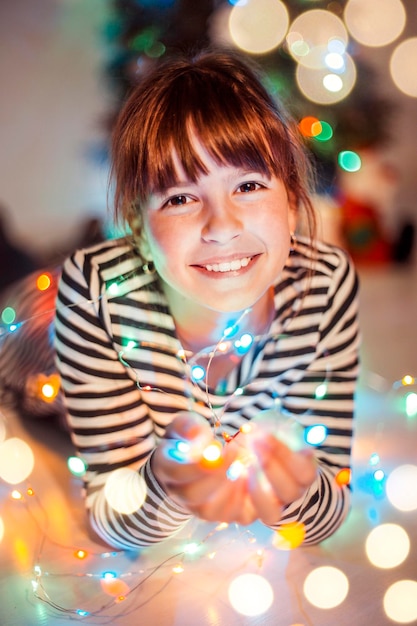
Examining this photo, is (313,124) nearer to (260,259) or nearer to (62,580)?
(260,259)

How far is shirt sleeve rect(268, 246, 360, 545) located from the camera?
0.80 meters

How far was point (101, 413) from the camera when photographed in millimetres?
841

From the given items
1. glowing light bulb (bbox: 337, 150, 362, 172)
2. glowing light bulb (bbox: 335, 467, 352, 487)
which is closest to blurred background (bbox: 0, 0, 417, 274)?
glowing light bulb (bbox: 337, 150, 362, 172)

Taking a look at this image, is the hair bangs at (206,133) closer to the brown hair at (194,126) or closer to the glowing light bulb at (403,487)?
the brown hair at (194,126)

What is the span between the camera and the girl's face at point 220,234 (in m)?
0.74

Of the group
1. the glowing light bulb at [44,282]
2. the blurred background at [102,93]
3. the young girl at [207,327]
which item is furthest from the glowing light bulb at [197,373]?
the blurred background at [102,93]

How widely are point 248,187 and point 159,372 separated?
263mm

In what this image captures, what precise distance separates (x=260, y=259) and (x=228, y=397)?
0.20 meters

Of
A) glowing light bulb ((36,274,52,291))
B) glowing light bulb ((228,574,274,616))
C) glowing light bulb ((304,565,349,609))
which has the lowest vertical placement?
glowing light bulb ((304,565,349,609))

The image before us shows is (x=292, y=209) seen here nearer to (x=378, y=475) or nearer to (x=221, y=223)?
(x=221, y=223)

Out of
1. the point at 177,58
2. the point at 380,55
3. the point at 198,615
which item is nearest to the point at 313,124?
the point at 177,58

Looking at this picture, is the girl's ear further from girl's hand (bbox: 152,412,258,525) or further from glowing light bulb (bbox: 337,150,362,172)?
glowing light bulb (bbox: 337,150,362,172)

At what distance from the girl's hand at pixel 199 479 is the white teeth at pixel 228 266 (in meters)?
0.18

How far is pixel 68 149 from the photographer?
140cm
